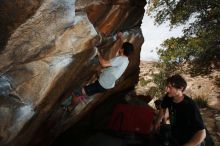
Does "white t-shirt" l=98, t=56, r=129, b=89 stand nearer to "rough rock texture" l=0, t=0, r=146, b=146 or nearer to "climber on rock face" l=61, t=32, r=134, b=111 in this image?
"climber on rock face" l=61, t=32, r=134, b=111

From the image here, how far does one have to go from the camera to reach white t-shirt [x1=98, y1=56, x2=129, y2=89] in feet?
27.2

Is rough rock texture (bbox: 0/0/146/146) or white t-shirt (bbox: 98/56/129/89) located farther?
white t-shirt (bbox: 98/56/129/89)

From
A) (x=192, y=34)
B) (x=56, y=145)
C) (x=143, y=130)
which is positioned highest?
(x=192, y=34)

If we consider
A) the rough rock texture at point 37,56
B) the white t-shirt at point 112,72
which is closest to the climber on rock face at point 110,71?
the white t-shirt at point 112,72

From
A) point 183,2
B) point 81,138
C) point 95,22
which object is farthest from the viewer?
point 183,2

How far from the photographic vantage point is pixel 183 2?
14.4 meters

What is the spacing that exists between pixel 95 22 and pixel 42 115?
3.03m

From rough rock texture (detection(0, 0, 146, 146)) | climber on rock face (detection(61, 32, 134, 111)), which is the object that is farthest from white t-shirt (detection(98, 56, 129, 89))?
rough rock texture (detection(0, 0, 146, 146))

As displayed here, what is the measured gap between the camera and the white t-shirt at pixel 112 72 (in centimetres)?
829

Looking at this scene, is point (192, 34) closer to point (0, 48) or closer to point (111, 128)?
point (111, 128)

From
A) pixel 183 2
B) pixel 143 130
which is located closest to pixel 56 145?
pixel 143 130

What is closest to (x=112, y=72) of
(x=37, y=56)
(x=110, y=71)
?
(x=110, y=71)

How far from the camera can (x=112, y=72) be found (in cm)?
827

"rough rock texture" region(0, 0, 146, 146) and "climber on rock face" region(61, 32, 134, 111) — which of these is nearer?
"rough rock texture" region(0, 0, 146, 146)
